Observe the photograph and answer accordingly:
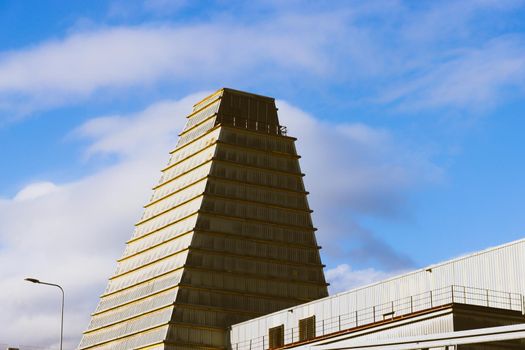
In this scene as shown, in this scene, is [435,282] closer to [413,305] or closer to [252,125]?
[413,305]

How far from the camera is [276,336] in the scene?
7419cm

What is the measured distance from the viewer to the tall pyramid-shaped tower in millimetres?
83812

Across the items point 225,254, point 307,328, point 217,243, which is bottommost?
point 307,328

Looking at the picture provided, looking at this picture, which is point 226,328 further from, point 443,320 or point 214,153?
point 443,320

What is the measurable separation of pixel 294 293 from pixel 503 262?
3439cm

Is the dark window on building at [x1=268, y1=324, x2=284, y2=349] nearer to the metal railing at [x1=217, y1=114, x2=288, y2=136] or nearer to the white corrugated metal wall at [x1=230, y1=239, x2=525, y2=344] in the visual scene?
the white corrugated metal wall at [x1=230, y1=239, x2=525, y2=344]

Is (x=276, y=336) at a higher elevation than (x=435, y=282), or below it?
below

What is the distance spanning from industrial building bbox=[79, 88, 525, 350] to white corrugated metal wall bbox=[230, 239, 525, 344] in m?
0.19

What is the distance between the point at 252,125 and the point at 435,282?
38661 mm

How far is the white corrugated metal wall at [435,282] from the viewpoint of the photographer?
180ft

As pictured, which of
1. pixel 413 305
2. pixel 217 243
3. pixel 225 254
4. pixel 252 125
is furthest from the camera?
pixel 252 125

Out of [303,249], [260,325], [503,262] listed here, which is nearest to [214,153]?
[303,249]

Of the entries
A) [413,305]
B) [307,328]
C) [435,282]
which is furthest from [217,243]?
[435,282]

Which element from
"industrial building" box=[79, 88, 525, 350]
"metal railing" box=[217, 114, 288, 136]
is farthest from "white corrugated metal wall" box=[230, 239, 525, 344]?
"metal railing" box=[217, 114, 288, 136]
